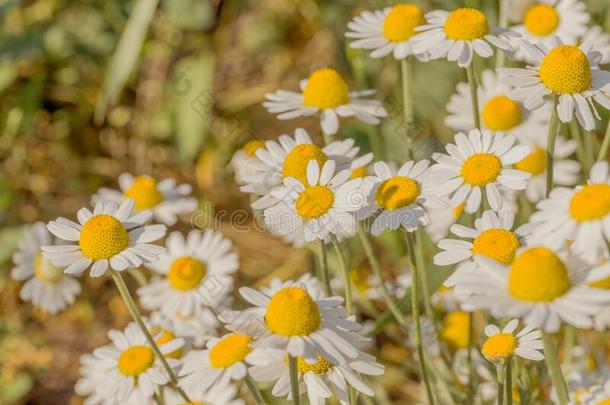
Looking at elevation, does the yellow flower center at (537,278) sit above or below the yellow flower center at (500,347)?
above

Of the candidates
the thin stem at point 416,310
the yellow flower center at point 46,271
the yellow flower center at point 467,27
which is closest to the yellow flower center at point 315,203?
the thin stem at point 416,310

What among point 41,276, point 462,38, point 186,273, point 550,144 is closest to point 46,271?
point 41,276

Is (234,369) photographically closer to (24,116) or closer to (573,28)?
(573,28)

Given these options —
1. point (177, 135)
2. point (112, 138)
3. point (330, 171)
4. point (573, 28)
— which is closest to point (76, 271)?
point (330, 171)

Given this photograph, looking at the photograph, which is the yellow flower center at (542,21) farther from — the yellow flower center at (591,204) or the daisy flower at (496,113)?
the yellow flower center at (591,204)

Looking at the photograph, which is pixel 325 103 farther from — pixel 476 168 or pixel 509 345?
pixel 509 345

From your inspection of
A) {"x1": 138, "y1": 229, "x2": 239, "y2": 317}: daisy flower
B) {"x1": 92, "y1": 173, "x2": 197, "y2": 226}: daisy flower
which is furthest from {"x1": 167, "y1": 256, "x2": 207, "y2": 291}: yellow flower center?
{"x1": 92, "y1": 173, "x2": 197, "y2": 226}: daisy flower
